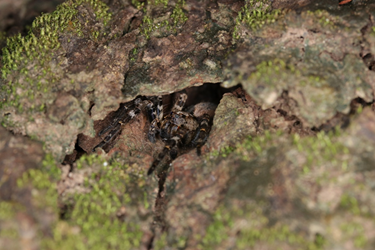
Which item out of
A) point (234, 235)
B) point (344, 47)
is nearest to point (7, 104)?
point (234, 235)

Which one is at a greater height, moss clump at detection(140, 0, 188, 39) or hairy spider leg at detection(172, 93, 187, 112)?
moss clump at detection(140, 0, 188, 39)

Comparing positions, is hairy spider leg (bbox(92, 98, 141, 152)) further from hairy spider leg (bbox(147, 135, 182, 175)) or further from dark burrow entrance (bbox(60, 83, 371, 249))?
hairy spider leg (bbox(147, 135, 182, 175))

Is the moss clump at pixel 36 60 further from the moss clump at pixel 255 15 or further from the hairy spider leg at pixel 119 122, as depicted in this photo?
the moss clump at pixel 255 15

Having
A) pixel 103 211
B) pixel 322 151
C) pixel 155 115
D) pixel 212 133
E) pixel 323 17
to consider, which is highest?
pixel 323 17

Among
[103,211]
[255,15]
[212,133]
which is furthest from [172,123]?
[103,211]

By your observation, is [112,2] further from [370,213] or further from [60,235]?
[370,213]

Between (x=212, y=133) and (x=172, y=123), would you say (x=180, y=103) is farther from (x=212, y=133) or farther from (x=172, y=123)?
(x=212, y=133)

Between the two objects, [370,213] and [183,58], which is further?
[183,58]

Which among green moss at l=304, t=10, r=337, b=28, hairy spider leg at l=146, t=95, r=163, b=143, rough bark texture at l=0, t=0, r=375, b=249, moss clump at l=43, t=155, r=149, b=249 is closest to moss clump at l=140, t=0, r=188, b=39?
rough bark texture at l=0, t=0, r=375, b=249
